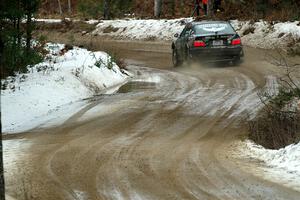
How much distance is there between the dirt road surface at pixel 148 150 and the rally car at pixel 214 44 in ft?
10.5

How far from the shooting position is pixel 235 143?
8.16 metres

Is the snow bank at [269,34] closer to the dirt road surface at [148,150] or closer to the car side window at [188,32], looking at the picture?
the car side window at [188,32]

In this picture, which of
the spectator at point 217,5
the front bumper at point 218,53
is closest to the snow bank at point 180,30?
the spectator at point 217,5

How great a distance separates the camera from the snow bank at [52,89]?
36.2ft

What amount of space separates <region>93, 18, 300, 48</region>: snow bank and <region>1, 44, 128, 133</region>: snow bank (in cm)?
845

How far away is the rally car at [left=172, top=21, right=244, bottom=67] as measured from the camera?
17.6m

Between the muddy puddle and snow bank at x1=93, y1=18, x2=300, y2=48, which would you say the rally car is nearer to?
the muddy puddle

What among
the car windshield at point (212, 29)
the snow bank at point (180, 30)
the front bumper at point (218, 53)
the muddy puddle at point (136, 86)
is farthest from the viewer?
the snow bank at point (180, 30)

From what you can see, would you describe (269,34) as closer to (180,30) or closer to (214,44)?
(214,44)

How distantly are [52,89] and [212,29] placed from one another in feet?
24.1

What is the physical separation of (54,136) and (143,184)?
3463mm

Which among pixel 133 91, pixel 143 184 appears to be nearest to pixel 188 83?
pixel 133 91

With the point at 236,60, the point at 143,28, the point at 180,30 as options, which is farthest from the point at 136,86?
the point at 143,28

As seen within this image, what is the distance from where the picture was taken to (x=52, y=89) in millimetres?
12703
